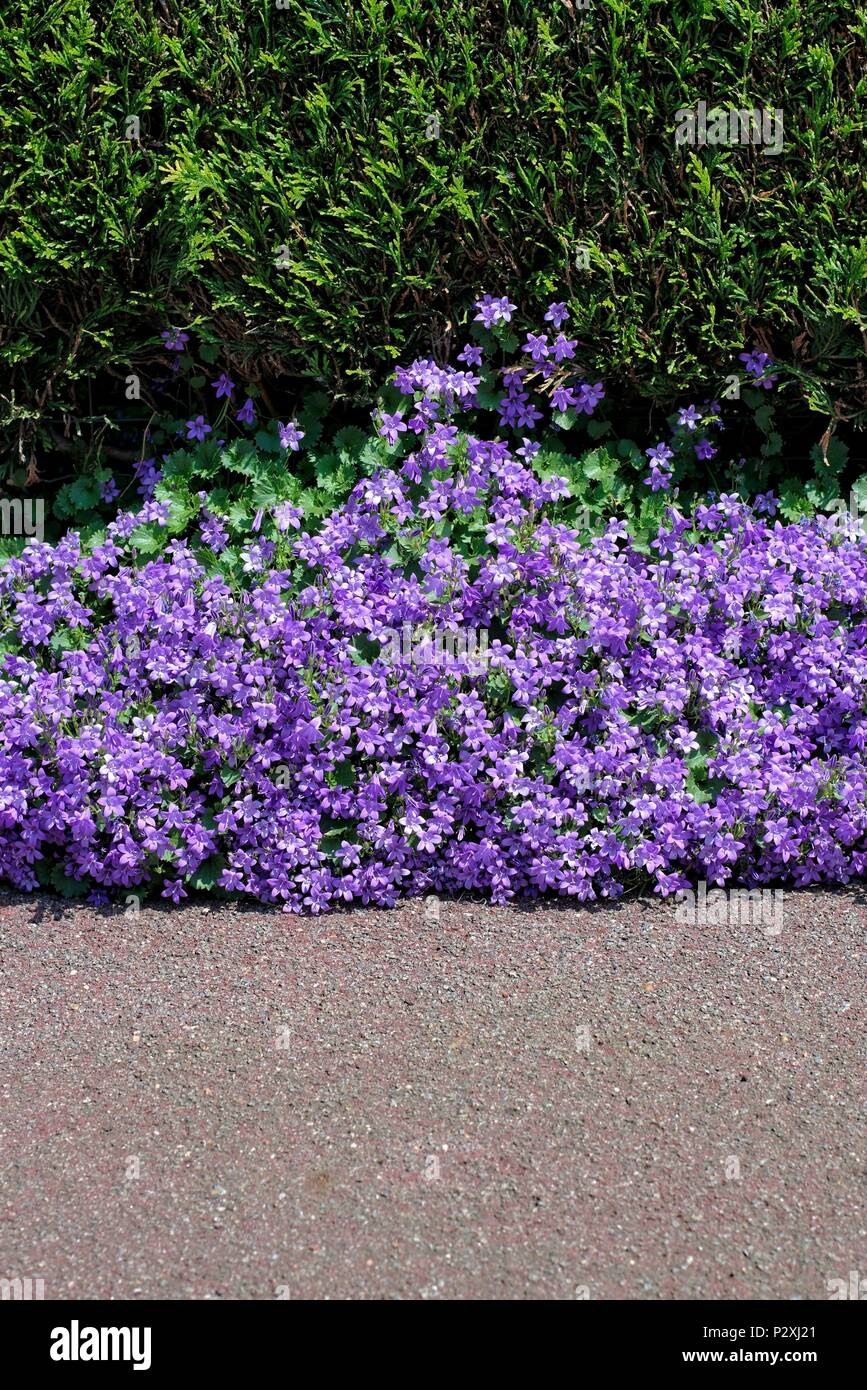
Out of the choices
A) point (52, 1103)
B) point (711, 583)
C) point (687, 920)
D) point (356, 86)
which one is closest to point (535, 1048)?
point (687, 920)

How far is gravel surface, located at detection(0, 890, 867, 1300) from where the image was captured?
289cm

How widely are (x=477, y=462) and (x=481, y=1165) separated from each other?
244 centimetres

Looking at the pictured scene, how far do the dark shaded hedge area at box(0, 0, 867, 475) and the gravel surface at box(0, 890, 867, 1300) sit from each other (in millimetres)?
2015

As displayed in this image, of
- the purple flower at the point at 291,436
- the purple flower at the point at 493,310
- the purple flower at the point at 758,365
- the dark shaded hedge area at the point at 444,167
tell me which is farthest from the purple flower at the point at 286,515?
the purple flower at the point at 758,365

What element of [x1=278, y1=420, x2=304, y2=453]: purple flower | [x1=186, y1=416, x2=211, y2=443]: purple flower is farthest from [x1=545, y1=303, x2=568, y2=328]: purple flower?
[x1=186, y1=416, x2=211, y2=443]: purple flower

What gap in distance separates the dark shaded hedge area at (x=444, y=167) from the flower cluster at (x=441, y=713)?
0.53 m

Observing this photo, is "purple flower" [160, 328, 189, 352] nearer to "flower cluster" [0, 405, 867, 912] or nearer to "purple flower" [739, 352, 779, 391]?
"flower cluster" [0, 405, 867, 912]

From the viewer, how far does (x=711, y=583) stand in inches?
178

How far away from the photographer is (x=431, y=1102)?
3.37m

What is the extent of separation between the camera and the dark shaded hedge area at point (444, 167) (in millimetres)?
4473

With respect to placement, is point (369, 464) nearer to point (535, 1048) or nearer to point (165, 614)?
point (165, 614)

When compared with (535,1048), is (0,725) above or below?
above

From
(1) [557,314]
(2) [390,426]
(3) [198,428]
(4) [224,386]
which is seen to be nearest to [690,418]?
(1) [557,314]

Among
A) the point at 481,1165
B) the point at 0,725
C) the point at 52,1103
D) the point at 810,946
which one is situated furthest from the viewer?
the point at 0,725
